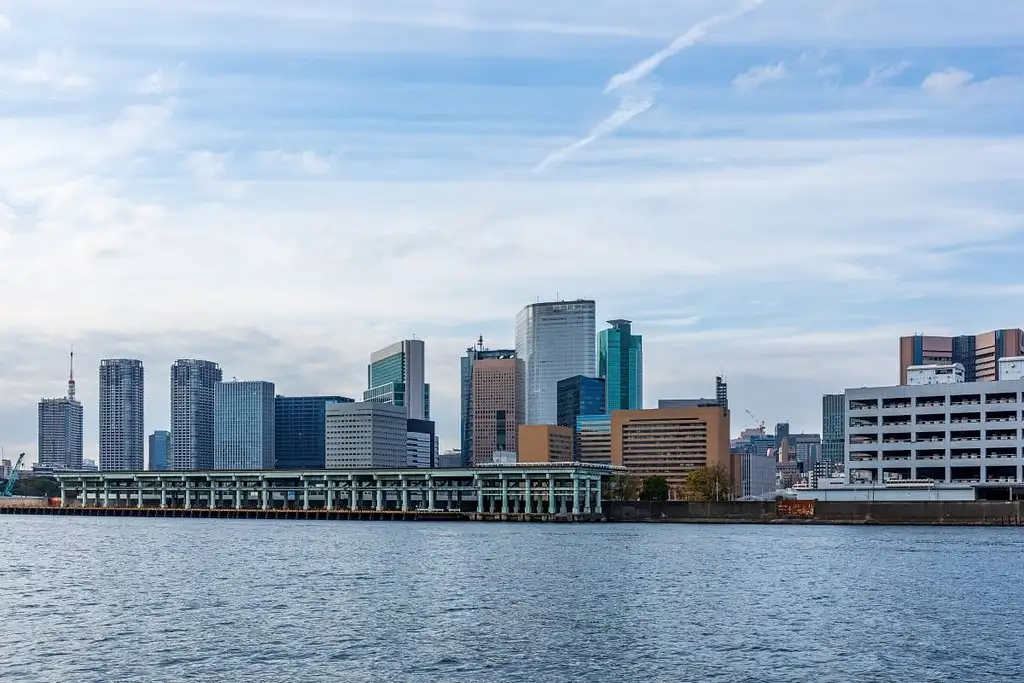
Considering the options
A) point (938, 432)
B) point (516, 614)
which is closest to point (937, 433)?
point (938, 432)

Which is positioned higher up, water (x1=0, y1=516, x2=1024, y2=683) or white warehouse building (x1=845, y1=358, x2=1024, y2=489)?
white warehouse building (x1=845, y1=358, x2=1024, y2=489)

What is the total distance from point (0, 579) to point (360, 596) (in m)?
33.6

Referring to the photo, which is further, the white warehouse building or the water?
the white warehouse building

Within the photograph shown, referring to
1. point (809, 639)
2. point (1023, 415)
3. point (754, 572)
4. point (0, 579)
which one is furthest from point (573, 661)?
point (1023, 415)

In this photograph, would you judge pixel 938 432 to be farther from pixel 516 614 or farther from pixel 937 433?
pixel 516 614

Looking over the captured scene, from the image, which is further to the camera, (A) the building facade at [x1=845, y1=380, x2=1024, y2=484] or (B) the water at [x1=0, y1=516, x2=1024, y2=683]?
(A) the building facade at [x1=845, y1=380, x2=1024, y2=484]

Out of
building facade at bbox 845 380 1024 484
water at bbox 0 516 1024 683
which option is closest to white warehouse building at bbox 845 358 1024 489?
building facade at bbox 845 380 1024 484

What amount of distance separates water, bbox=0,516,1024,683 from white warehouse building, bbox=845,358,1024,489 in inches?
2075

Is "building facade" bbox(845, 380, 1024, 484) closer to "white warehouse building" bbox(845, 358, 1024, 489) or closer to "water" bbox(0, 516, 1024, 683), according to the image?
"white warehouse building" bbox(845, 358, 1024, 489)

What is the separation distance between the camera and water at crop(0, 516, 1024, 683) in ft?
186

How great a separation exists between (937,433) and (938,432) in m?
0.23

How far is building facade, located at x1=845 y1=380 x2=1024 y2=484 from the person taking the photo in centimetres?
18450

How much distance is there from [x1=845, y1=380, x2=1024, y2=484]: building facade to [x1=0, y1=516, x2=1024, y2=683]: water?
173ft

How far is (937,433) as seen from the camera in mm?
189125
